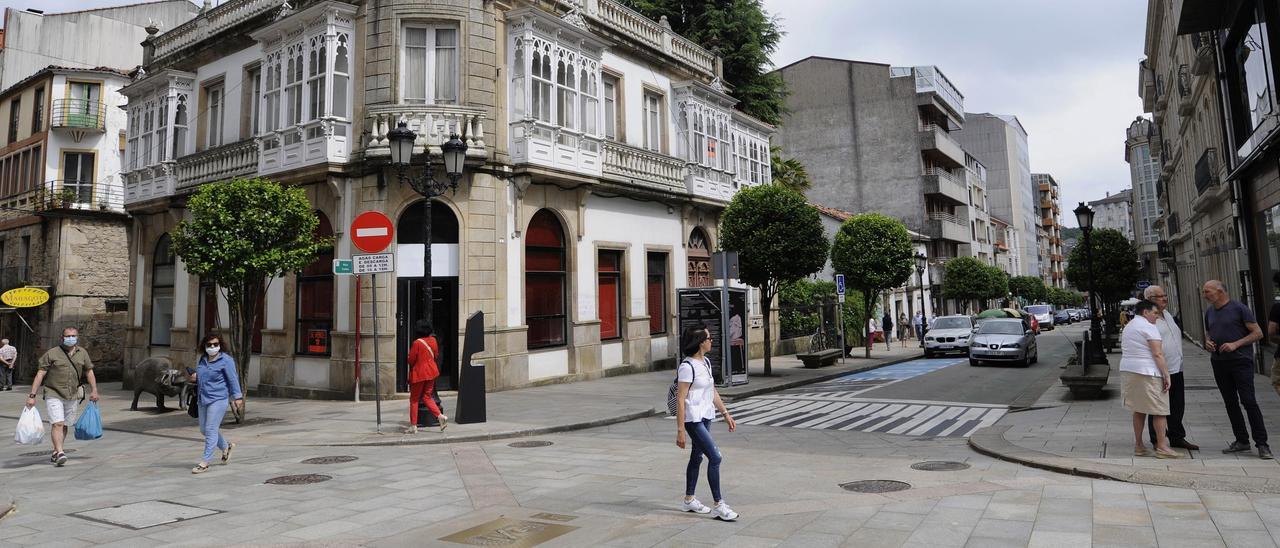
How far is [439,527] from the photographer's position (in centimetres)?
571

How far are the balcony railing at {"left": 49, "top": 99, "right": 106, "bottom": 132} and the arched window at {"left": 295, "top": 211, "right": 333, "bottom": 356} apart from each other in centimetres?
1915

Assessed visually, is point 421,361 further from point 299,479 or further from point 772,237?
point 772,237

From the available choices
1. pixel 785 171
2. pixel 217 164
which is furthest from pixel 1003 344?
pixel 217 164

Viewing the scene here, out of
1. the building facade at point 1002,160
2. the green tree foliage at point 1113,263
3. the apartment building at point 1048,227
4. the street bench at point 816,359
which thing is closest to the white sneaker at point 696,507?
the street bench at point 816,359

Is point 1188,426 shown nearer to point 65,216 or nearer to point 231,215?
point 231,215

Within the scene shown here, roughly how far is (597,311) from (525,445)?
30.9ft

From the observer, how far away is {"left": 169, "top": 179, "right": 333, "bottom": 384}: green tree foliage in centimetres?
1218

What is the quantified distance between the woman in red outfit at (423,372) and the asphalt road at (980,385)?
8978mm

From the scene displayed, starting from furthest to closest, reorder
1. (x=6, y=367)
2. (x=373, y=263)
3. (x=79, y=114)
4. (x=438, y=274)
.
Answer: (x=79, y=114), (x=6, y=367), (x=438, y=274), (x=373, y=263)

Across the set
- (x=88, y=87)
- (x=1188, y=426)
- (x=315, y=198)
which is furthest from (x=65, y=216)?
(x=1188, y=426)

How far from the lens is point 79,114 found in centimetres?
2889

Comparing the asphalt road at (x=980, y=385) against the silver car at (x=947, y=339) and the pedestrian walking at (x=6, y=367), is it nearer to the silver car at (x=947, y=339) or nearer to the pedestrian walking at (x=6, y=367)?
the silver car at (x=947, y=339)

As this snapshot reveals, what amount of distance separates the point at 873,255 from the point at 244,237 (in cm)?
2072

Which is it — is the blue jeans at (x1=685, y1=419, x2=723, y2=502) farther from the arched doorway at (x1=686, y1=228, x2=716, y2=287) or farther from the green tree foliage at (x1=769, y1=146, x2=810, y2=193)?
the green tree foliage at (x1=769, y1=146, x2=810, y2=193)
